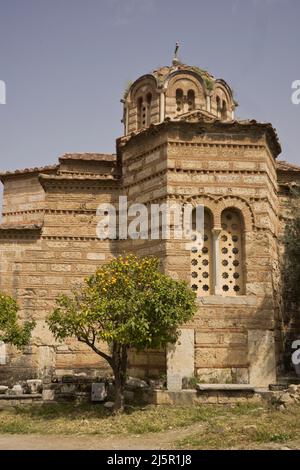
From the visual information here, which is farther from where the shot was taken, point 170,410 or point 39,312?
point 39,312

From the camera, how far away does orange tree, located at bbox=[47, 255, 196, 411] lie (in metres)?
8.25

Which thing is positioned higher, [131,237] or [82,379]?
[131,237]

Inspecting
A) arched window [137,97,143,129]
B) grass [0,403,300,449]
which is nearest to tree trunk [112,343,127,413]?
grass [0,403,300,449]

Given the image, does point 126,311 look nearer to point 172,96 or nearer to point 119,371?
point 119,371

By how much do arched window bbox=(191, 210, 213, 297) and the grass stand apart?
259 cm

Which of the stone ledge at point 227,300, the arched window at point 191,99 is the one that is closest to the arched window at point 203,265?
the stone ledge at point 227,300

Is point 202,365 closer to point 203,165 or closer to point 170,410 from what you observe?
point 170,410

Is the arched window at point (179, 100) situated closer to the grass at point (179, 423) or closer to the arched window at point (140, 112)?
the arched window at point (140, 112)

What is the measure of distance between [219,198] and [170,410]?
471 cm
